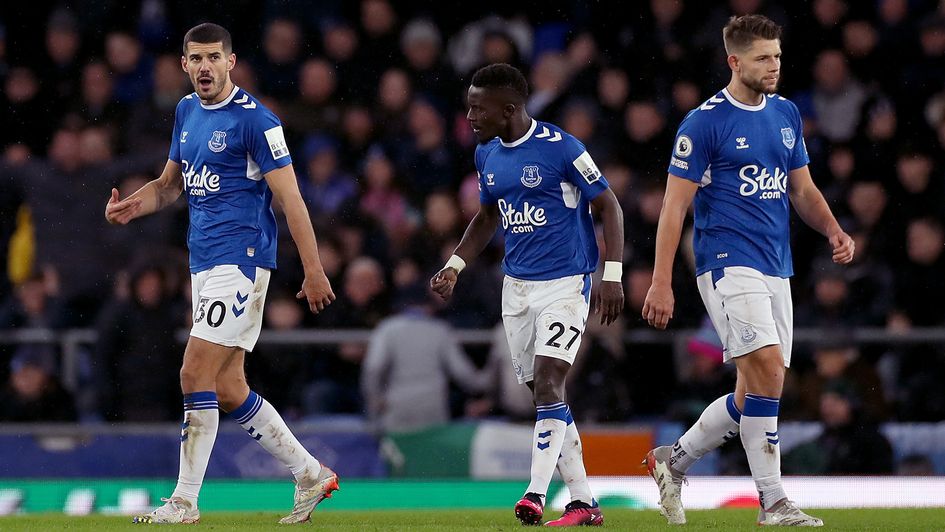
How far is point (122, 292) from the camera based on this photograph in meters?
13.5

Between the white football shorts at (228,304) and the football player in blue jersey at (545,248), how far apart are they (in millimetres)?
992

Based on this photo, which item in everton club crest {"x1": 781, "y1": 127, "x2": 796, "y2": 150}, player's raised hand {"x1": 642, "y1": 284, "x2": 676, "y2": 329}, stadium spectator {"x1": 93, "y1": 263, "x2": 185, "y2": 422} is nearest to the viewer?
player's raised hand {"x1": 642, "y1": 284, "x2": 676, "y2": 329}

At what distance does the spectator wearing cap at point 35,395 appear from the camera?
13445mm

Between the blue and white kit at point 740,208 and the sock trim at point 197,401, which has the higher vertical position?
the blue and white kit at point 740,208

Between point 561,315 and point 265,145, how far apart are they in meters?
1.80

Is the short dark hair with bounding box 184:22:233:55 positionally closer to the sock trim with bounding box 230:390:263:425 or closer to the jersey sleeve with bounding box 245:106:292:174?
the jersey sleeve with bounding box 245:106:292:174

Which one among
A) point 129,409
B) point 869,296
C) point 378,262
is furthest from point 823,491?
point 129,409

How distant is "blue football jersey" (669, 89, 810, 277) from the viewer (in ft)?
26.6

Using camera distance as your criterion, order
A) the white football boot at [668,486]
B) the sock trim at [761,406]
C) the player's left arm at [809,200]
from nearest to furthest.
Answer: the sock trim at [761,406], the player's left arm at [809,200], the white football boot at [668,486]

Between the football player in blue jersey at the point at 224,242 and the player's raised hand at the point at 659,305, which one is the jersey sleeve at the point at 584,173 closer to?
the player's raised hand at the point at 659,305

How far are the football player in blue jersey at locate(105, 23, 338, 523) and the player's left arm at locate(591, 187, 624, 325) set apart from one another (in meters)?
1.42

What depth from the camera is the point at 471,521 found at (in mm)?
9023

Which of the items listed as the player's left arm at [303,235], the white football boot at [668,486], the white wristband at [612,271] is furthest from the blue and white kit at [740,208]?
the player's left arm at [303,235]

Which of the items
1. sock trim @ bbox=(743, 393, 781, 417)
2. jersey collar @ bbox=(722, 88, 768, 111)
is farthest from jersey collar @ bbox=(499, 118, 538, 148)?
sock trim @ bbox=(743, 393, 781, 417)
